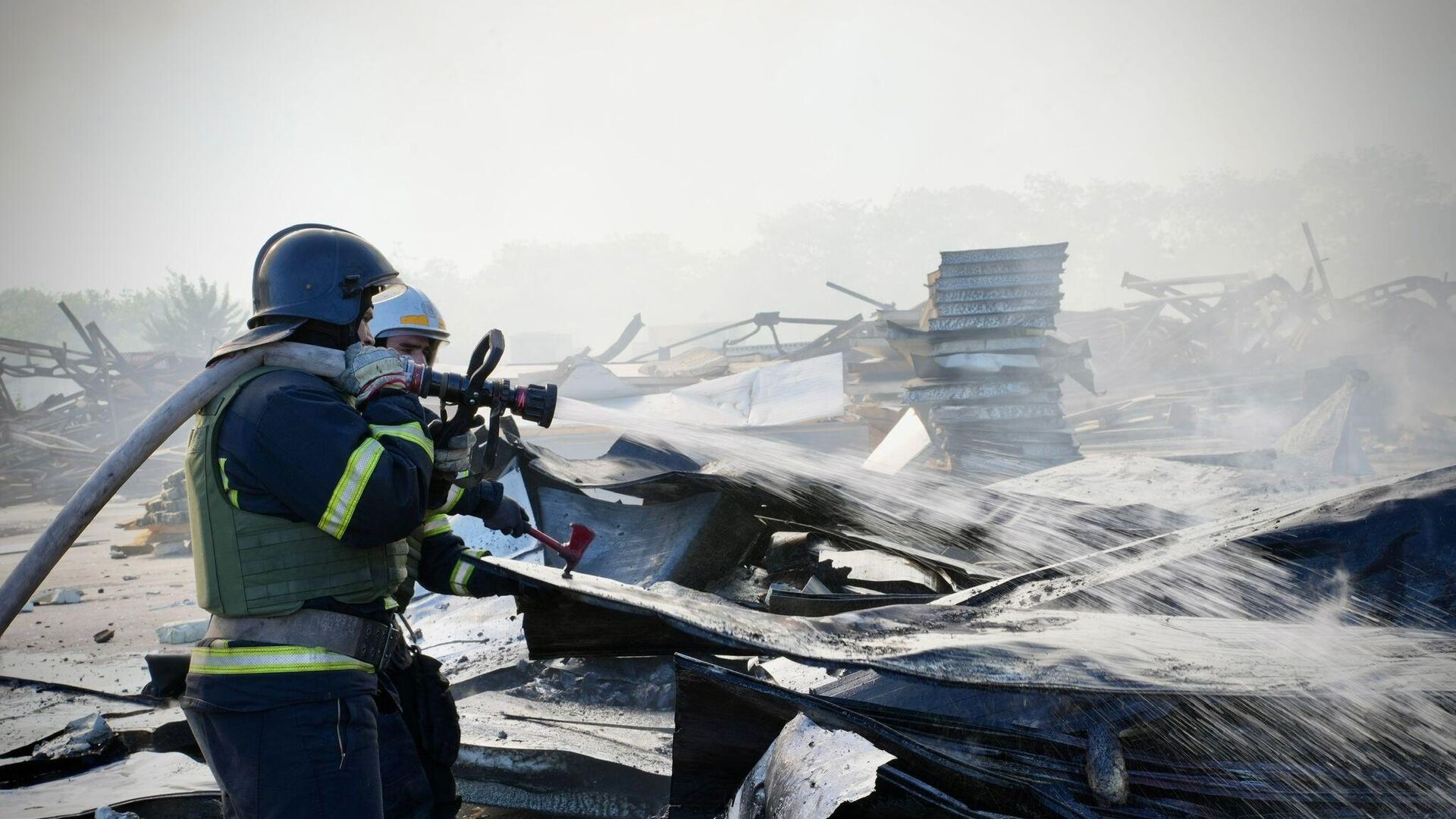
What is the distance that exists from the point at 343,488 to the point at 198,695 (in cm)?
57

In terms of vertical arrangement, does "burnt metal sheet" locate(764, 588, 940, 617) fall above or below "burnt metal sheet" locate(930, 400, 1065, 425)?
below

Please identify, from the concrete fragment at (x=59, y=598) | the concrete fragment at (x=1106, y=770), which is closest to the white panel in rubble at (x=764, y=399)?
A: the concrete fragment at (x=59, y=598)

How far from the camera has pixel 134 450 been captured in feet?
5.94

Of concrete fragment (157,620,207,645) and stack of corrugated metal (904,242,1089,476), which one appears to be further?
stack of corrugated metal (904,242,1089,476)

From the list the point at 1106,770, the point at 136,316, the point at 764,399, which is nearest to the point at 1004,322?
the point at 764,399

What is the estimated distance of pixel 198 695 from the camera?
70.0 inches

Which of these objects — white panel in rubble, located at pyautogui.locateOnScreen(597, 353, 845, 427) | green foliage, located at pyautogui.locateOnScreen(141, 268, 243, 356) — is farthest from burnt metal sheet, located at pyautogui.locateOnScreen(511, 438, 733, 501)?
green foliage, located at pyautogui.locateOnScreen(141, 268, 243, 356)

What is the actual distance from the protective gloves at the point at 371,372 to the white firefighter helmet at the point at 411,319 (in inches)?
39.9

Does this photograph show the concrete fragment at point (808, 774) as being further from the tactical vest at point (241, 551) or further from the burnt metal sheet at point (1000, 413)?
the burnt metal sheet at point (1000, 413)

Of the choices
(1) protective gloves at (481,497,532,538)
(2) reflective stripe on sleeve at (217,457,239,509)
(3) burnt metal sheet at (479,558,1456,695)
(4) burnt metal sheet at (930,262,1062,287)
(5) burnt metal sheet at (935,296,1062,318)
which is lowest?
(3) burnt metal sheet at (479,558,1456,695)

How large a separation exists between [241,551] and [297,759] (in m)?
0.44

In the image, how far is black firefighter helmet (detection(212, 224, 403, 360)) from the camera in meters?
2.02

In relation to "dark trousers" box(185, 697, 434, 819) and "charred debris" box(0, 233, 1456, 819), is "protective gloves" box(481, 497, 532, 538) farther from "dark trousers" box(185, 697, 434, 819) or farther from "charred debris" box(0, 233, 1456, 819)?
"dark trousers" box(185, 697, 434, 819)

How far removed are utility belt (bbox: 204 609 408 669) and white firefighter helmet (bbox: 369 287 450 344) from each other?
4.30 feet
